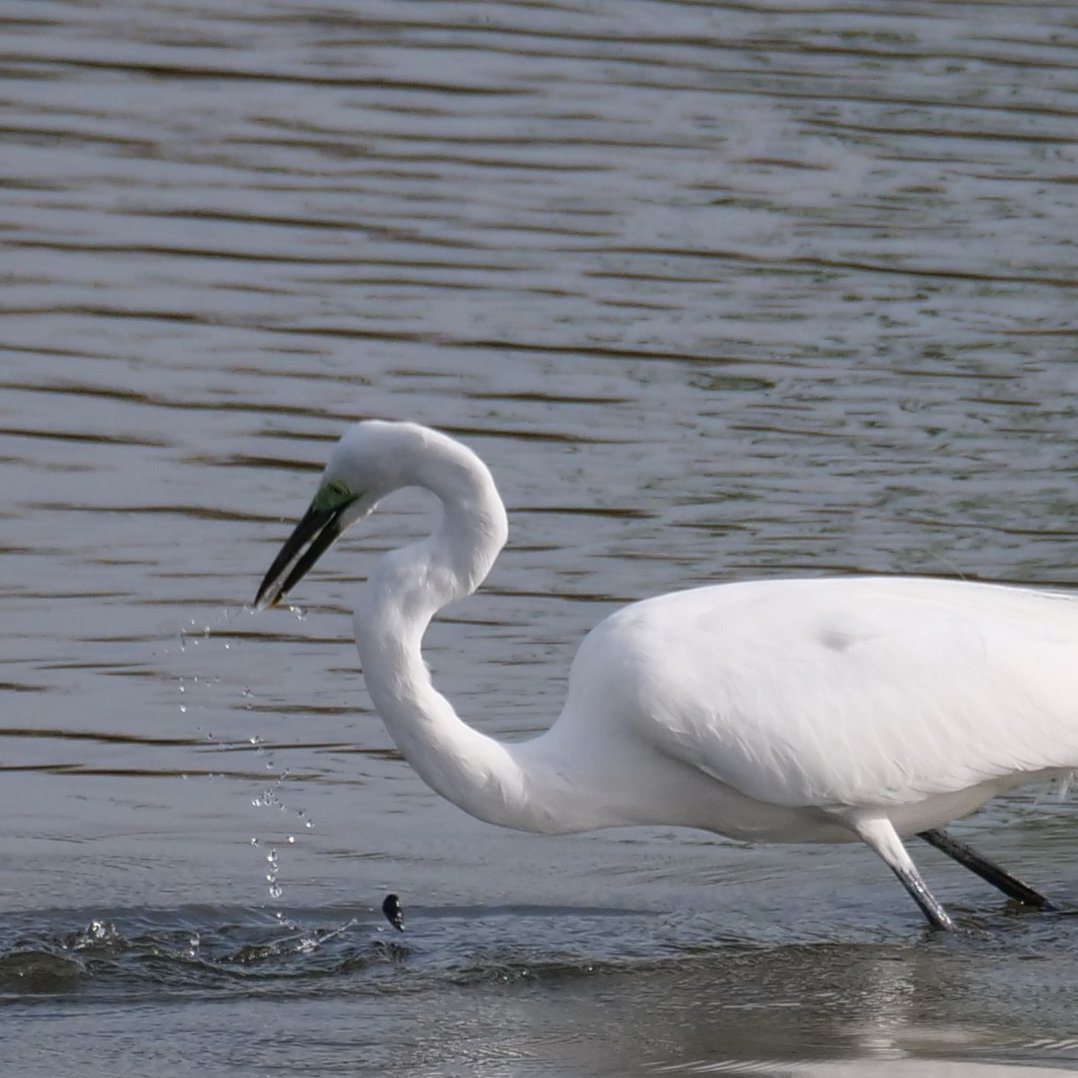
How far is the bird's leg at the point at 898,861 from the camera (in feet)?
19.9

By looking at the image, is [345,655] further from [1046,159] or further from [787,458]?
[1046,159]

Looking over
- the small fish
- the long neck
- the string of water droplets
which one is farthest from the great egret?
the string of water droplets

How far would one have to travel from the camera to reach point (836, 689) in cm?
613

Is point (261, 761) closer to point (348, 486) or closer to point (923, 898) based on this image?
point (348, 486)

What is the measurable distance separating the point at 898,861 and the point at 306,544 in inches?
59.1

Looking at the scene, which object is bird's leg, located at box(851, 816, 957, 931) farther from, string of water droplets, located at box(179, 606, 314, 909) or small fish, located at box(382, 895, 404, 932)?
string of water droplets, located at box(179, 606, 314, 909)

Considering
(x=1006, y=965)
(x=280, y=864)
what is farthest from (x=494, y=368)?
(x=1006, y=965)

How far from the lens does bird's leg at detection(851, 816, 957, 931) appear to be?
6066mm

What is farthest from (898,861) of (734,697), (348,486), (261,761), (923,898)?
(261,761)

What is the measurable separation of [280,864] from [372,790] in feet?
1.72

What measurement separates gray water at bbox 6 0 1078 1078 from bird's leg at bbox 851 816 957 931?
0.10 m

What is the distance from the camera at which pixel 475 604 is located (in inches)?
324

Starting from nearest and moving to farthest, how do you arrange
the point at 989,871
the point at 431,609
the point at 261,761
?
the point at 431,609 → the point at 989,871 → the point at 261,761

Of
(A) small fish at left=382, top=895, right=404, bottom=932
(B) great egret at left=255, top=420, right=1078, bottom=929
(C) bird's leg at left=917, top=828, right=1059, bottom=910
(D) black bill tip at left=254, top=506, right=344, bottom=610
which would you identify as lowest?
(C) bird's leg at left=917, top=828, right=1059, bottom=910
